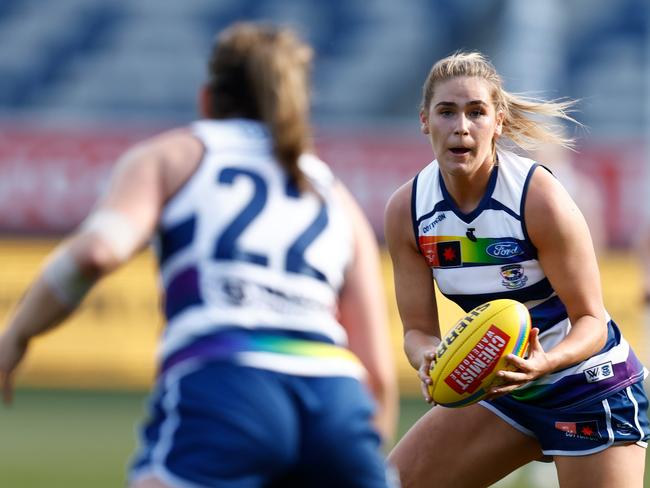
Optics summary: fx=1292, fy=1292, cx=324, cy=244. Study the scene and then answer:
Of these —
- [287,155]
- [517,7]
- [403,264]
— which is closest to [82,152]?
[517,7]

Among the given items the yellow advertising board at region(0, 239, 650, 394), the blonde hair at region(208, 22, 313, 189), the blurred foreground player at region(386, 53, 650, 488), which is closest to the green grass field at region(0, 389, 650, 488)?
the yellow advertising board at region(0, 239, 650, 394)

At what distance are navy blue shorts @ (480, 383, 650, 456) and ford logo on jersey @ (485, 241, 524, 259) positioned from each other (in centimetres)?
56

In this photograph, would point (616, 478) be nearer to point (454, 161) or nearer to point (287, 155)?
point (454, 161)

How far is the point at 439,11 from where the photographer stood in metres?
18.2

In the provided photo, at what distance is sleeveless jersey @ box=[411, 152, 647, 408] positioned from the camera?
4.20 metres

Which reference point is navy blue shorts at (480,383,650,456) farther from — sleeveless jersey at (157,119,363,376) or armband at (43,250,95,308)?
armband at (43,250,95,308)

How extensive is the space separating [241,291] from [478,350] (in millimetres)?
1234

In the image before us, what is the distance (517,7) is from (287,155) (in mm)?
12390

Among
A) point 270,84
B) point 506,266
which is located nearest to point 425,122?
point 506,266

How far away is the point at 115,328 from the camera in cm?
1131

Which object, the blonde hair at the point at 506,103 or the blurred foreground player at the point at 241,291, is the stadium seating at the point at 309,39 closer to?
the blonde hair at the point at 506,103

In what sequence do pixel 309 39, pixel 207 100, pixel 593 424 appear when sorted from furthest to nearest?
pixel 309 39
pixel 593 424
pixel 207 100

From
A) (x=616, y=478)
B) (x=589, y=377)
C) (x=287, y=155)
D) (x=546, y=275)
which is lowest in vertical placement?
(x=616, y=478)

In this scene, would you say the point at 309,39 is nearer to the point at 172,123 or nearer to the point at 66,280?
the point at 172,123
